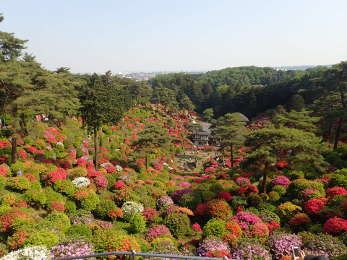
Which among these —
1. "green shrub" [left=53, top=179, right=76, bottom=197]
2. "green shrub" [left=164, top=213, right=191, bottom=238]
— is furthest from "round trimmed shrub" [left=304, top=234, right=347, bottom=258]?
"green shrub" [left=53, top=179, right=76, bottom=197]

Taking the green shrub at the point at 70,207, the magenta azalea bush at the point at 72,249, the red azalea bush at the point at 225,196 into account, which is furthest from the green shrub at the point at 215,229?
the green shrub at the point at 70,207

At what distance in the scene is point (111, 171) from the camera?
81.5 ft

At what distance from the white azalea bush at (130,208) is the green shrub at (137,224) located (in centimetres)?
102

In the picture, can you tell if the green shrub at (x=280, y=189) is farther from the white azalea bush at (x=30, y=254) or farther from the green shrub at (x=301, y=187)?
the white azalea bush at (x=30, y=254)

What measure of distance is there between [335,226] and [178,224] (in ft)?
27.8

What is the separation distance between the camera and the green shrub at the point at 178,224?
51.3 feet

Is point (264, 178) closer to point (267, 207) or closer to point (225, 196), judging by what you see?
point (267, 207)

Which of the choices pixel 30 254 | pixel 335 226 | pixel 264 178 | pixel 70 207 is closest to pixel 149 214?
pixel 70 207

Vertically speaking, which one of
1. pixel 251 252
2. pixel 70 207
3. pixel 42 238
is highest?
pixel 42 238

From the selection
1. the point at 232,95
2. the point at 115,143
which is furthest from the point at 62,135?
the point at 232,95

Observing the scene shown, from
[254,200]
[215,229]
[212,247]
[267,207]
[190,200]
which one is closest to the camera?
[212,247]

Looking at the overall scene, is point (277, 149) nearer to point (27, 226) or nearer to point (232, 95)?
point (27, 226)

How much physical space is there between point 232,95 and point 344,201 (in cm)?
7312

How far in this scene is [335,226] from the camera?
44.9 ft
